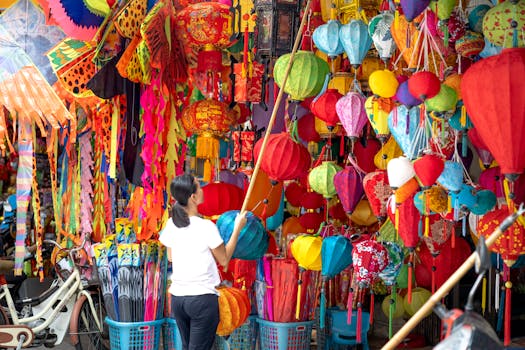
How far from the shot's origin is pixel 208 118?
4836 mm

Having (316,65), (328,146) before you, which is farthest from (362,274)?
(316,65)

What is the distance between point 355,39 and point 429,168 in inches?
32.9

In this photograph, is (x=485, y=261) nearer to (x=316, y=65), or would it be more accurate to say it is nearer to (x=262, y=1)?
(x=316, y=65)

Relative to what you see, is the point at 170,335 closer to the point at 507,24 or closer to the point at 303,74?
the point at 303,74

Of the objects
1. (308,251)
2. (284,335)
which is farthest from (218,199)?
(284,335)

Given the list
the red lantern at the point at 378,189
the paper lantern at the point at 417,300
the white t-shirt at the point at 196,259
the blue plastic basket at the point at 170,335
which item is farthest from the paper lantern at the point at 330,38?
the blue plastic basket at the point at 170,335

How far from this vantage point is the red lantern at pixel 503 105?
2.87m

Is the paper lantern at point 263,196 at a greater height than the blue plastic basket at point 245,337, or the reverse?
the paper lantern at point 263,196

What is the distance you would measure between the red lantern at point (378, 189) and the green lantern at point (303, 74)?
1.80 feet

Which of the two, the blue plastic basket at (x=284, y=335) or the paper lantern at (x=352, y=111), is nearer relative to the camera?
the paper lantern at (x=352, y=111)

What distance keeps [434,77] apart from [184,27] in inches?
77.3

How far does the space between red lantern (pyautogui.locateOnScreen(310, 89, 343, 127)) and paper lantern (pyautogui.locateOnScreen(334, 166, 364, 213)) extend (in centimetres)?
28

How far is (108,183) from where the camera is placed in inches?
234

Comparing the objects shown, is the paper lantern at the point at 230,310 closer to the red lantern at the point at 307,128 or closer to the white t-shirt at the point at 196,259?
the white t-shirt at the point at 196,259
